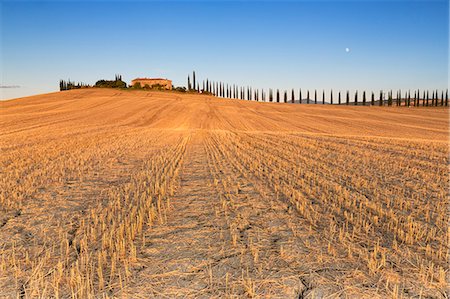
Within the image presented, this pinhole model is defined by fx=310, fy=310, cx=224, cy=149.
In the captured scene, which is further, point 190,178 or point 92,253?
point 190,178

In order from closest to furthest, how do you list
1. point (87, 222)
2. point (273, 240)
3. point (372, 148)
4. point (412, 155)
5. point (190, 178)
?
1. point (273, 240)
2. point (87, 222)
3. point (190, 178)
4. point (412, 155)
5. point (372, 148)

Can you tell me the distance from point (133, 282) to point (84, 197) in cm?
442

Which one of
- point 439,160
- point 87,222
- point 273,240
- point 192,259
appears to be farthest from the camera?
point 439,160

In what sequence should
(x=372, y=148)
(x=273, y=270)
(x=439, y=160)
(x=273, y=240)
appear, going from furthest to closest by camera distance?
1. (x=372, y=148)
2. (x=439, y=160)
3. (x=273, y=240)
4. (x=273, y=270)

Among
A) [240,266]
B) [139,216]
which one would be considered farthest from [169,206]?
[240,266]

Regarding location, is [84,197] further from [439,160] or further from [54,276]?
[439,160]

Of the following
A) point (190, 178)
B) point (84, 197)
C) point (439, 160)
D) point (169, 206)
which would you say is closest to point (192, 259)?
point (169, 206)

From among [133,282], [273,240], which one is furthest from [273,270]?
[133,282]

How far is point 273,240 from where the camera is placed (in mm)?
5164

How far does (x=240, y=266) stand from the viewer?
4.32m

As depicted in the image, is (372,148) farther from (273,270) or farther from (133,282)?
(133,282)

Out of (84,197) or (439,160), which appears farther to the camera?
(439,160)

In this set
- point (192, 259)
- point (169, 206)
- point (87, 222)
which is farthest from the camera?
point (169, 206)

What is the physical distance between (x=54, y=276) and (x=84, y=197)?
3.94 m
